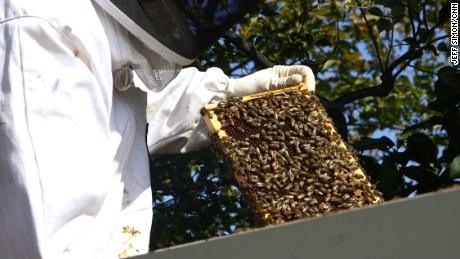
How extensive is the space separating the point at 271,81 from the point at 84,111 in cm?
98

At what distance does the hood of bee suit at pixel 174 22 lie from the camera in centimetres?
266

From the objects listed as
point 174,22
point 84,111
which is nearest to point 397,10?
point 174,22

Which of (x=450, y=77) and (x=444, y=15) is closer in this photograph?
(x=450, y=77)

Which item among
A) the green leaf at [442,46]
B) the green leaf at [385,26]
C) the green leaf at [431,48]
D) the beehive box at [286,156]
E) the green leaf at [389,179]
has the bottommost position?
the green leaf at [389,179]

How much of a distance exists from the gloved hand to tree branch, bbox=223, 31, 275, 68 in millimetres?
1415

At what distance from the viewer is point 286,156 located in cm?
289

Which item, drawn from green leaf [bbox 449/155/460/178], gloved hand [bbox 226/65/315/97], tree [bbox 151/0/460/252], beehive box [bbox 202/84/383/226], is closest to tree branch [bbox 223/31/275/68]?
tree [bbox 151/0/460/252]

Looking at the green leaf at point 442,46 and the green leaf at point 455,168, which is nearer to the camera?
the green leaf at point 455,168

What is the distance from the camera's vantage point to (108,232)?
2.47m

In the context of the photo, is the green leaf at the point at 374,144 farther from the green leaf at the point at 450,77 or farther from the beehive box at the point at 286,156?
the beehive box at the point at 286,156

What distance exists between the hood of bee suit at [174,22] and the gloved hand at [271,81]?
0.32 metres

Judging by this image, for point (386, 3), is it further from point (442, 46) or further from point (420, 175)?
point (420, 175)

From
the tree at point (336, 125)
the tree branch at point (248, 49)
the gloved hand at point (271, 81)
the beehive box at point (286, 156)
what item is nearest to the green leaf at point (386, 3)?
the tree at point (336, 125)

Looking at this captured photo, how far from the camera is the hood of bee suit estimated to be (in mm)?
2656
